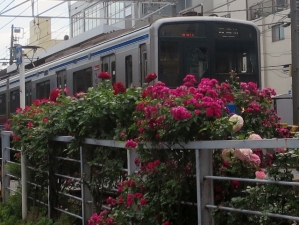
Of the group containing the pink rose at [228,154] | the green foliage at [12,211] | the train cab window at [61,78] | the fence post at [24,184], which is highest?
the train cab window at [61,78]

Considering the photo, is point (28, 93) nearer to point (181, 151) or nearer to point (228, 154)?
point (181, 151)

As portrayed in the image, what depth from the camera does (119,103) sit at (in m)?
6.64

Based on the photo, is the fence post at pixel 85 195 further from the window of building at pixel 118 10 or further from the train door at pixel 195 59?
the window of building at pixel 118 10

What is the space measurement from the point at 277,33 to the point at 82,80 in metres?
23.0

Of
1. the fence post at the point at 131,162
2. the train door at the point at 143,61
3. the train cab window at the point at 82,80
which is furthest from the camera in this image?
the train cab window at the point at 82,80

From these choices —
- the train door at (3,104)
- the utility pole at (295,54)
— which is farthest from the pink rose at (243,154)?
the train door at (3,104)

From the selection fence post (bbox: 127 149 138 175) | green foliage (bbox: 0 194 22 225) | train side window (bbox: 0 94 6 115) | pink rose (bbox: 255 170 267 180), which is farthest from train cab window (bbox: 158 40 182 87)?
train side window (bbox: 0 94 6 115)

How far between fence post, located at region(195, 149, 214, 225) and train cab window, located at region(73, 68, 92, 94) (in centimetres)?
1245

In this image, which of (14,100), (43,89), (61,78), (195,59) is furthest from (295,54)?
(14,100)

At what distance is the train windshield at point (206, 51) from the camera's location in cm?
1426

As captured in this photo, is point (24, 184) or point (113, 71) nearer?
point (24, 184)

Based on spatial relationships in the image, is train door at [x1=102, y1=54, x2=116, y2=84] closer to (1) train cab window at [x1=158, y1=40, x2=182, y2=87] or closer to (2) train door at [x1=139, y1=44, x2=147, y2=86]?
(2) train door at [x1=139, y1=44, x2=147, y2=86]

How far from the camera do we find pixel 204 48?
14.8 m

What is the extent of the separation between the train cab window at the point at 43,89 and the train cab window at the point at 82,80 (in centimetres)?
292
